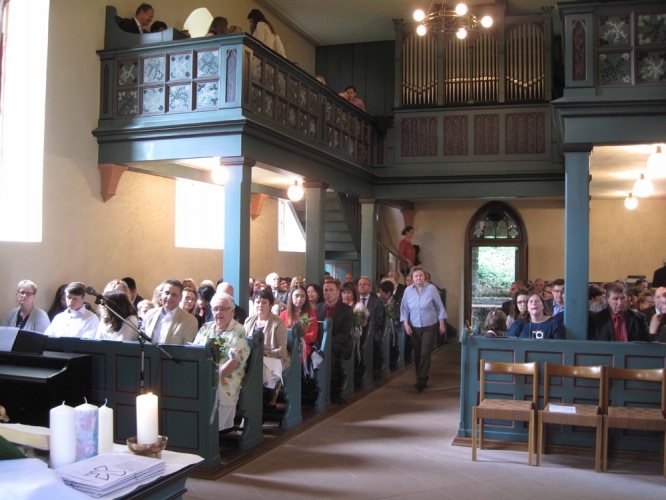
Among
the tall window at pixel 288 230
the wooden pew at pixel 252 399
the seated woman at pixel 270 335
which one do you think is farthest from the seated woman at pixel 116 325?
the tall window at pixel 288 230

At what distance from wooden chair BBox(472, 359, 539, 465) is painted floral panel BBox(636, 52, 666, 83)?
10.9 ft

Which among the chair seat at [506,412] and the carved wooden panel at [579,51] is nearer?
the chair seat at [506,412]

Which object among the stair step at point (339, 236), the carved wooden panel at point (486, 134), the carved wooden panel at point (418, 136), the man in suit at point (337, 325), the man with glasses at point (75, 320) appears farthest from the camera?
the stair step at point (339, 236)

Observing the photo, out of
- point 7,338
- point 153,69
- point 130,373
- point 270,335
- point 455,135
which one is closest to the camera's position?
point 7,338

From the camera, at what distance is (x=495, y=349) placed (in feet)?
22.4

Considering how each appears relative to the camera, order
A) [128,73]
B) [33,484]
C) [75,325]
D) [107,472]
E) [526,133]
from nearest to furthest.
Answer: [33,484], [107,472], [75,325], [128,73], [526,133]

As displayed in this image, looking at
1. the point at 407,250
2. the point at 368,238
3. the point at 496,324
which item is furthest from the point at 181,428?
the point at 407,250

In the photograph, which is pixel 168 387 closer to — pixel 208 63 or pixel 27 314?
pixel 27 314

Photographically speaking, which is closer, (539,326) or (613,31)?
(539,326)

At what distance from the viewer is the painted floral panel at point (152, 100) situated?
367 inches

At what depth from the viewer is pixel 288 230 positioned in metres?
16.8

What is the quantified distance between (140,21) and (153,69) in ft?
3.64

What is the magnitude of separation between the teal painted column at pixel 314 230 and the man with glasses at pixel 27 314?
5.00 m

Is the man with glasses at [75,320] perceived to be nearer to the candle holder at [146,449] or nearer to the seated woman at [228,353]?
the seated woman at [228,353]
